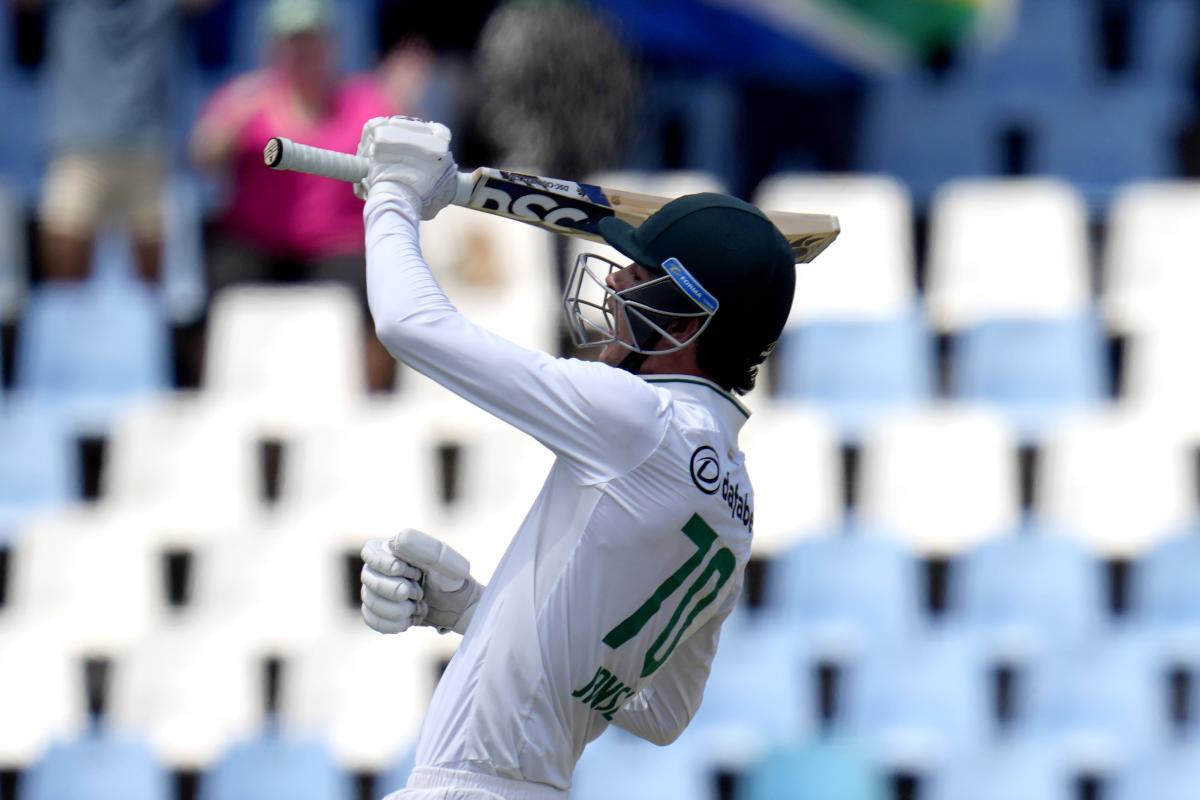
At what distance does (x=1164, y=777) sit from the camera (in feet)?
18.7

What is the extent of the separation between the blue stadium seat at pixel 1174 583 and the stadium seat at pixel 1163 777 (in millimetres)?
672

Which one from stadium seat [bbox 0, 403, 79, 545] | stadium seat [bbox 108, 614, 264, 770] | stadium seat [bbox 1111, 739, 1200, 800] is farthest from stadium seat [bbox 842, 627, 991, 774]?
stadium seat [bbox 0, 403, 79, 545]

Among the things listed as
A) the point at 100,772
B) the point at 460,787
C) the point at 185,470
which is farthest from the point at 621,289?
the point at 185,470

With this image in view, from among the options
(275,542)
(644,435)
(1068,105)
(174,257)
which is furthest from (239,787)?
(1068,105)

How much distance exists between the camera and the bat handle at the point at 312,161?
107 inches

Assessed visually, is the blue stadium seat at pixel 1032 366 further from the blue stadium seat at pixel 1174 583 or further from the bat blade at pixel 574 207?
the bat blade at pixel 574 207

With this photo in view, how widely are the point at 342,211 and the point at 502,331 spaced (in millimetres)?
690

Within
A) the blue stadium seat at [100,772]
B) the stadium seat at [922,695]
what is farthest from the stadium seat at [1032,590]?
the blue stadium seat at [100,772]

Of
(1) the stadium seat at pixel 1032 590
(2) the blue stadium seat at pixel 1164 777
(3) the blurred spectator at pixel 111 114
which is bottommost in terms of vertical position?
(2) the blue stadium seat at pixel 1164 777

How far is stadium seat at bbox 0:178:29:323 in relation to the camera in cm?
724

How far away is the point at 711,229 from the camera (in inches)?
111

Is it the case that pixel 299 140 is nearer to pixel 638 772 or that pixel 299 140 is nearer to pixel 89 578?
pixel 89 578

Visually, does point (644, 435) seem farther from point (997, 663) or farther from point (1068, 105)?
point (1068, 105)

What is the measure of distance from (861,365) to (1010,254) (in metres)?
0.86
